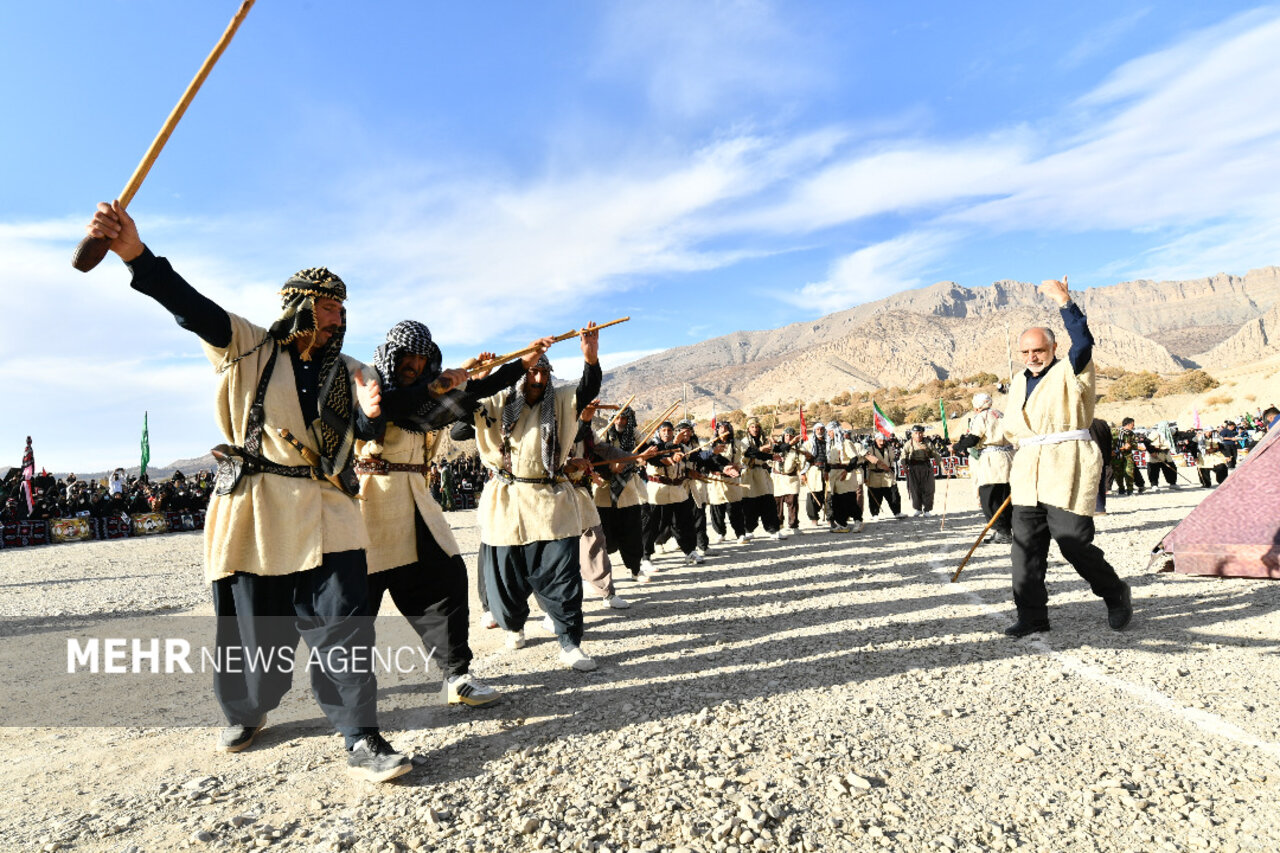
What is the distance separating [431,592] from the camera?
3656 millimetres

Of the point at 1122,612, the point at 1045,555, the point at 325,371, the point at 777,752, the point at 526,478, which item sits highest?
the point at 325,371

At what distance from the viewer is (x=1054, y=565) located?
6.70 m

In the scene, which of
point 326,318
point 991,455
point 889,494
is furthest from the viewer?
point 889,494

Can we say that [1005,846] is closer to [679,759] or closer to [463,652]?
[679,759]

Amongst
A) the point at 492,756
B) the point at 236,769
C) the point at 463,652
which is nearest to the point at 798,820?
the point at 492,756

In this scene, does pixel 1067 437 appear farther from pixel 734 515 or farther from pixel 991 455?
pixel 734 515

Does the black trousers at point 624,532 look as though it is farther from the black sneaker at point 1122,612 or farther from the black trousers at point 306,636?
the black trousers at point 306,636

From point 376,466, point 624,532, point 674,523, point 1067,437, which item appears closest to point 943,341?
point 674,523

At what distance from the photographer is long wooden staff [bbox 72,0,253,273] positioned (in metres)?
2.30

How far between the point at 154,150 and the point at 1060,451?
4628 millimetres

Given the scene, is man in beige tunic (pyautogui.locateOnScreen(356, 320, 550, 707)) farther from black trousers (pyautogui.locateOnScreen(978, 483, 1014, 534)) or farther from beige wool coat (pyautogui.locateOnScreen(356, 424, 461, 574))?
black trousers (pyautogui.locateOnScreen(978, 483, 1014, 534))

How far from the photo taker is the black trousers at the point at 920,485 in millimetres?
13219

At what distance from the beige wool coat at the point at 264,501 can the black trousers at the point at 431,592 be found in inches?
32.8

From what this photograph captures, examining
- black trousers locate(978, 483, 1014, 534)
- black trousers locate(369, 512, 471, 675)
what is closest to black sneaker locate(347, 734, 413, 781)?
black trousers locate(369, 512, 471, 675)
